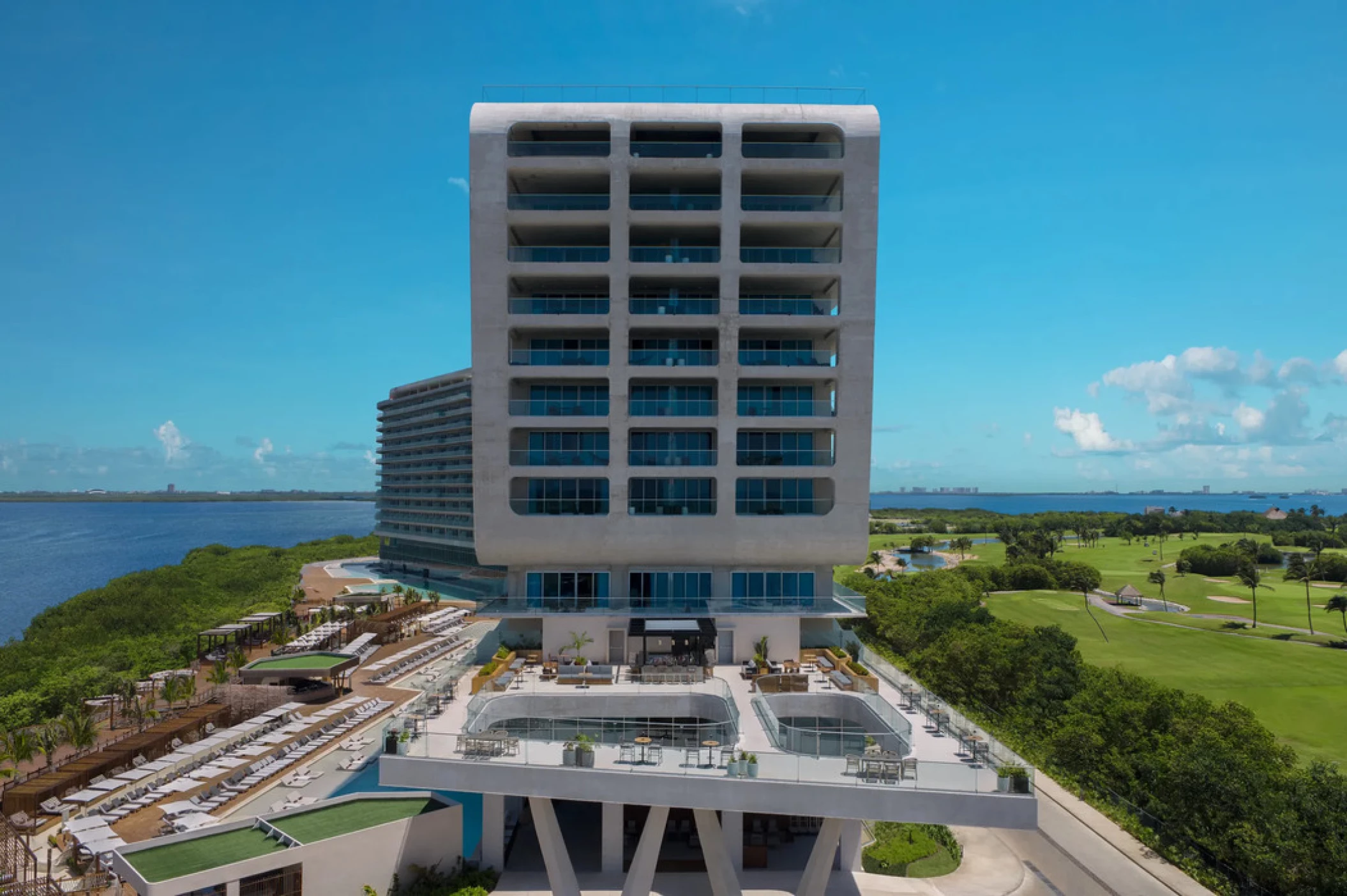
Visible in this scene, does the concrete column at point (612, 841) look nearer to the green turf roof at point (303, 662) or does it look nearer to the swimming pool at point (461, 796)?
the swimming pool at point (461, 796)

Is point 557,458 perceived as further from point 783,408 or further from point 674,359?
point 783,408

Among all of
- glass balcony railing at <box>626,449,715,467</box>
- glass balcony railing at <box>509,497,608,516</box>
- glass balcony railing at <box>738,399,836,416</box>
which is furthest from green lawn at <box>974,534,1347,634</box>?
glass balcony railing at <box>509,497,608,516</box>

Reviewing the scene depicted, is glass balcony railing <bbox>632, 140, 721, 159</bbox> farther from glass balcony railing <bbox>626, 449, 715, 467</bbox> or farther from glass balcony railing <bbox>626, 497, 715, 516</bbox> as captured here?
glass balcony railing <bbox>626, 497, 715, 516</bbox>

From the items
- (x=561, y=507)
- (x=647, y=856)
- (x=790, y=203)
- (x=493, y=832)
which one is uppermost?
(x=790, y=203)

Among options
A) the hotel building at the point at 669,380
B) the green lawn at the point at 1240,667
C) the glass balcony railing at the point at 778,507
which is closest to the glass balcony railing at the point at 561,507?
the hotel building at the point at 669,380

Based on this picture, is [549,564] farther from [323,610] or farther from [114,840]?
[323,610]

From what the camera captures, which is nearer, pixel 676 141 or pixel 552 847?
pixel 552 847

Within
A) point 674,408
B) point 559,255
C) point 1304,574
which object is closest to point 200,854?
point 674,408
